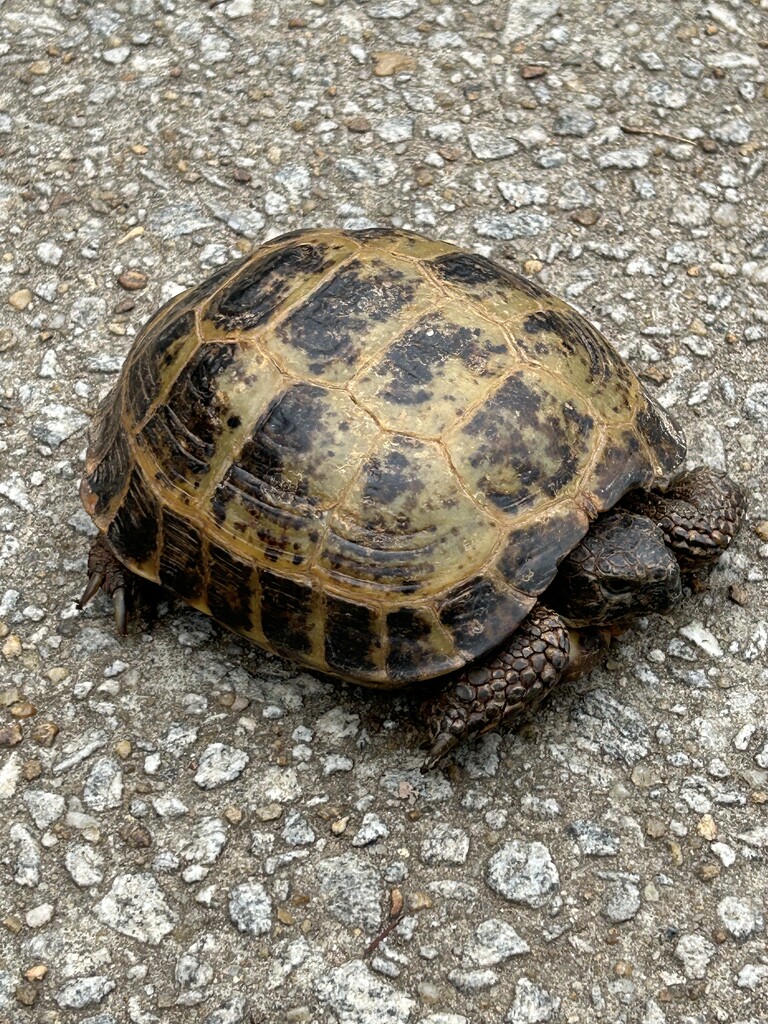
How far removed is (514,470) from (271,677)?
4.23 ft

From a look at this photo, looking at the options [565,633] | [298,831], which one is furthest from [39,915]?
[565,633]

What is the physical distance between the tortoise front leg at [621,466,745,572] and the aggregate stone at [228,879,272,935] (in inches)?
77.7

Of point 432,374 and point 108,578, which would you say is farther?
point 108,578

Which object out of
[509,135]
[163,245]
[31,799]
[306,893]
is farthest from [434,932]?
[509,135]

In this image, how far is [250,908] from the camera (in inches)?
146

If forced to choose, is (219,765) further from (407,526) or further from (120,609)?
(407,526)

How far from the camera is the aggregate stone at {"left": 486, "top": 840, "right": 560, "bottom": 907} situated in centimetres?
374

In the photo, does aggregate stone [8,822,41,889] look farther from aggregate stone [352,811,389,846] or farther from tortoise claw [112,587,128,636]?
aggregate stone [352,811,389,846]

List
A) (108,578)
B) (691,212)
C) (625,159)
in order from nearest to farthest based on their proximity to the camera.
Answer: (108,578)
(691,212)
(625,159)

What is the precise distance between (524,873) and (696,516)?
1.52 metres

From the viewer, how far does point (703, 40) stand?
6445mm

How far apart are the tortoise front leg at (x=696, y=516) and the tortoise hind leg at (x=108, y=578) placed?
1999 mm

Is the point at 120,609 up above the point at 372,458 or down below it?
below

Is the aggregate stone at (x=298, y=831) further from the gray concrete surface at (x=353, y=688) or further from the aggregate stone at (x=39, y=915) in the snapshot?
the aggregate stone at (x=39, y=915)
